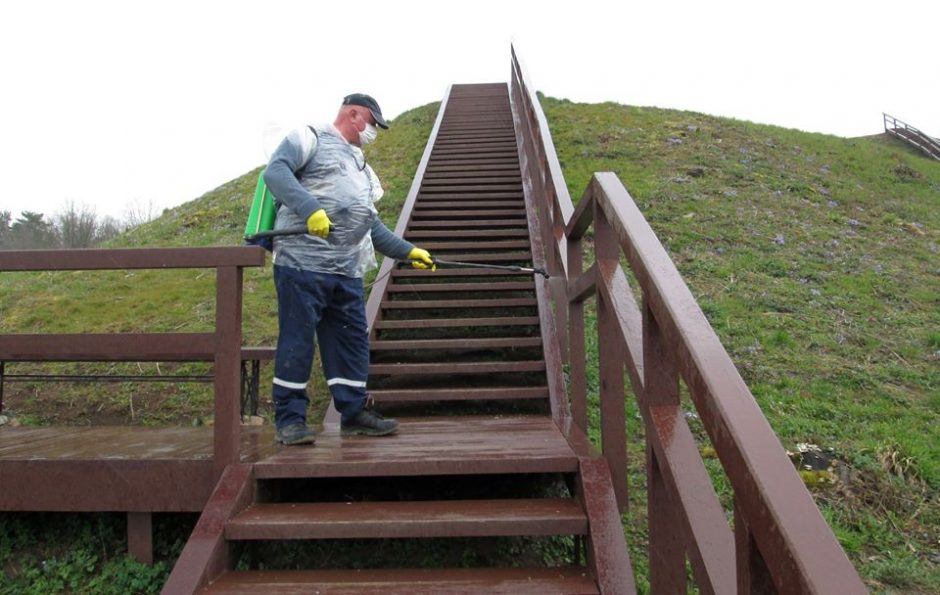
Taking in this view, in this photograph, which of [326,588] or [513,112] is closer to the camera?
[326,588]

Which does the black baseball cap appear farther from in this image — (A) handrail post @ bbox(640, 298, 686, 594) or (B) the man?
(A) handrail post @ bbox(640, 298, 686, 594)

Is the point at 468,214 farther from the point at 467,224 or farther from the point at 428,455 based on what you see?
the point at 428,455

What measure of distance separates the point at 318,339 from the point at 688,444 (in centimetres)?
185

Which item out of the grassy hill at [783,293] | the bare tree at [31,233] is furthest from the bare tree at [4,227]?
the grassy hill at [783,293]

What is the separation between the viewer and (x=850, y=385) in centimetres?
499

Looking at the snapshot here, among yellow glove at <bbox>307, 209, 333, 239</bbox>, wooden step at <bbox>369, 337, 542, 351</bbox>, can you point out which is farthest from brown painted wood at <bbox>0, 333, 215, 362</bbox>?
wooden step at <bbox>369, 337, 542, 351</bbox>

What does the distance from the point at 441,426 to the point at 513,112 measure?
10.4 metres

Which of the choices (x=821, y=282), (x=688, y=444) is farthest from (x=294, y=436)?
(x=821, y=282)

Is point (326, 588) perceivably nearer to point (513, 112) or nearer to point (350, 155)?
point (350, 155)

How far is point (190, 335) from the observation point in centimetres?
249

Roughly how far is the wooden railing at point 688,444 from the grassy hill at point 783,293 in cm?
114

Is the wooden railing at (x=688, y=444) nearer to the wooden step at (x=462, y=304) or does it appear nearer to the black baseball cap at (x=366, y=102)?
the black baseball cap at (x=366, y=102)

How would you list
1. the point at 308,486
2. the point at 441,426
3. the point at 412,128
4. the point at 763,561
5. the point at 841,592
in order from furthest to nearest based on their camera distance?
the point at 412,128 < the point at 441,426 < the point at 308,486 < the point at 763,561 < the point at 841,592

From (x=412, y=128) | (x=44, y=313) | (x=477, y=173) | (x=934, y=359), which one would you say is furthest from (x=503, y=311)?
(x=412, y=128)
